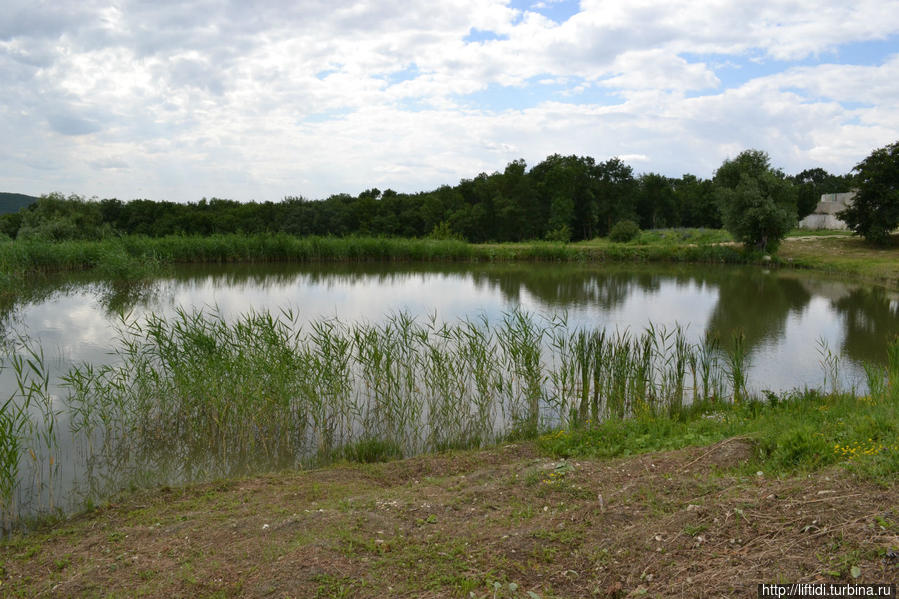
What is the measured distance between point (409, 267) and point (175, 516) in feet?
103

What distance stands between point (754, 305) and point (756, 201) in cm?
1710

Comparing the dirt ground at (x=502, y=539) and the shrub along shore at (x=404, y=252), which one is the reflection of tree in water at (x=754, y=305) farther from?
the dirt ground at (x=502, y=539)

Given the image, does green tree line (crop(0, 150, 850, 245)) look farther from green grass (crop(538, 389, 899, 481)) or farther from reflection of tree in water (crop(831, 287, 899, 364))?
green grass (crop(538, 389, 899, 481))

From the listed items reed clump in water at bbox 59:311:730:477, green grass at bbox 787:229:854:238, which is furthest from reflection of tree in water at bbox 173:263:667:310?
green grass at bbox 787:229:854:238

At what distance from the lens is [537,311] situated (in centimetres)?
1842

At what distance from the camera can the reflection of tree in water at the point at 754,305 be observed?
621 inches

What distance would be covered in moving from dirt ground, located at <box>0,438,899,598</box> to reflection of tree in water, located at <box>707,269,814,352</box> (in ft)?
22.5

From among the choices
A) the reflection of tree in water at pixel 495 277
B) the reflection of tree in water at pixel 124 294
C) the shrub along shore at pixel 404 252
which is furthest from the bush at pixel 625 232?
the reflection of tree in water at pixel 124 294

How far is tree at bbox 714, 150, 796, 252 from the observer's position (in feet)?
117

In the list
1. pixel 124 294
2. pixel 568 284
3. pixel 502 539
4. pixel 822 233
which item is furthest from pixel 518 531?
pixel 822 233

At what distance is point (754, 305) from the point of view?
2172 centimetres

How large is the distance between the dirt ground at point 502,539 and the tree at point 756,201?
3492 centimetres

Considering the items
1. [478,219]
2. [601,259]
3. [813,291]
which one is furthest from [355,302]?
[478,219]

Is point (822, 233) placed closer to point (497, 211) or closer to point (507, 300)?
point (497, 211)
